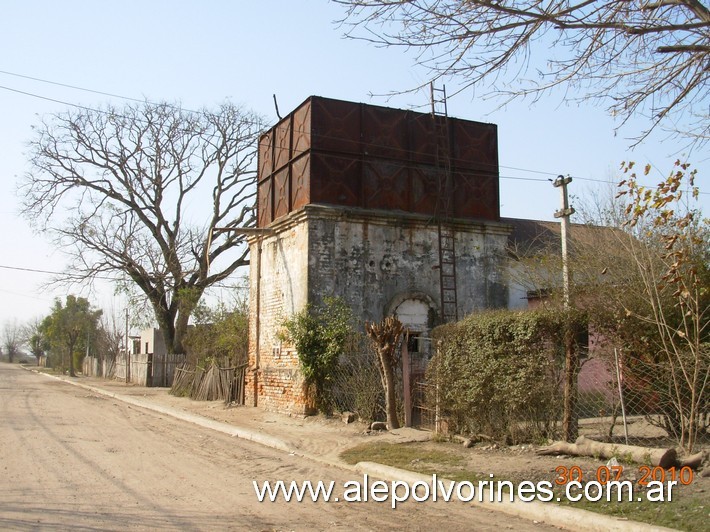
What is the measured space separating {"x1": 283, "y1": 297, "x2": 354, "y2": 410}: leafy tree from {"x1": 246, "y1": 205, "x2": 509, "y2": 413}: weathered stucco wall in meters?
0.43

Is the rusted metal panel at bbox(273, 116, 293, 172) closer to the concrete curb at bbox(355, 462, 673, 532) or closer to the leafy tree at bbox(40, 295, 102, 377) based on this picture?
the concrete curb at bbox(355, 462, 673, 532)

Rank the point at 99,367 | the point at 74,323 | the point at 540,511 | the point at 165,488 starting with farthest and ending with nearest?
the point at 74,323
the point at 99,367
the point at 165,488
the point at 540,511

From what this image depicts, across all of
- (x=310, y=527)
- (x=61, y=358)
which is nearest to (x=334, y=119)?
(x=310, y=527)

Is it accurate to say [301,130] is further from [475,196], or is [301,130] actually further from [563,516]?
[563,516]

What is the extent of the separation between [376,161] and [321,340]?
560cm

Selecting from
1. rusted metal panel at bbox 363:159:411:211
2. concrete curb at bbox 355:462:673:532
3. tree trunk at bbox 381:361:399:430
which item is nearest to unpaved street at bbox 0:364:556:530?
concrete curb at bbox 355:462:673:532

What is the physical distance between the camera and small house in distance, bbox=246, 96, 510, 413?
60.8ft

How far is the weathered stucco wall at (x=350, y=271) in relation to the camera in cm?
1829

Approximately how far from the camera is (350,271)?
60.9ft

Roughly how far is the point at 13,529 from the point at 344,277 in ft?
41.3

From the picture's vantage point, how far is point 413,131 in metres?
20.4

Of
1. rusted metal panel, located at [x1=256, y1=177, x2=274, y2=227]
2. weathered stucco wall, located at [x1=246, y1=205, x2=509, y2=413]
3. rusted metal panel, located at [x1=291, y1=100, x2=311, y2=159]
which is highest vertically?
rusted metal panel, located at [x1=291, y1=100, x2=311, y2=159]

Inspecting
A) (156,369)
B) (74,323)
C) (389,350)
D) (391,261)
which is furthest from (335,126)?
(74,323)

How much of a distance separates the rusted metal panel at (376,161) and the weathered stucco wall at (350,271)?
0.60 m
